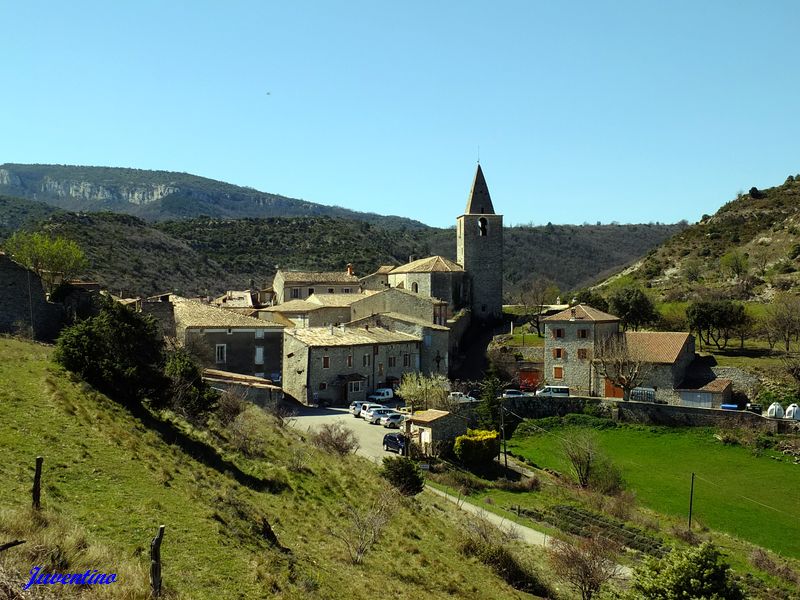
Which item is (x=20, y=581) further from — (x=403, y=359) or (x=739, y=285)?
(x=739, y=285)

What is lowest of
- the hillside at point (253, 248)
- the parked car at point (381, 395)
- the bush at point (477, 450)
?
the bush at point (477, 450)

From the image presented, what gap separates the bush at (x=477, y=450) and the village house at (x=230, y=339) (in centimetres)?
1274

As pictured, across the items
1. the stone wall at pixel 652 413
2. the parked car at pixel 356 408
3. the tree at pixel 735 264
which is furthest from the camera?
the tree at pixel 735 264

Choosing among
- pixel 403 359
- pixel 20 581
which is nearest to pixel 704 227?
pixel 403 359

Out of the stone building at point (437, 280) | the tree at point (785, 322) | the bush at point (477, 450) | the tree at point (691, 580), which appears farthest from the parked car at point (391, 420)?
the tree at point (785, 322)

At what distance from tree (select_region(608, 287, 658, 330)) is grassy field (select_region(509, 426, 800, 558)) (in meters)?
14.3

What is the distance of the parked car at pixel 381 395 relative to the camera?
136ft

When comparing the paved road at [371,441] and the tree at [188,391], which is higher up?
the tree at [188,391]

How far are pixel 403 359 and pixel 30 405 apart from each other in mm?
30848

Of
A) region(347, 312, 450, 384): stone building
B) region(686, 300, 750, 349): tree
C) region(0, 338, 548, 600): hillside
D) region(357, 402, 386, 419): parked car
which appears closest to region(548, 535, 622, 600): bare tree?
region(0, 338, 548, 600): hillside

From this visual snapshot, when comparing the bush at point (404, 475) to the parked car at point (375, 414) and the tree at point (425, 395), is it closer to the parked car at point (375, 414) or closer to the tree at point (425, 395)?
the parked car at point (375, 414)

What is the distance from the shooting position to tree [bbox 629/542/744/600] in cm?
1472

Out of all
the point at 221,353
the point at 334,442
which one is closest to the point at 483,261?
the point at 221,353

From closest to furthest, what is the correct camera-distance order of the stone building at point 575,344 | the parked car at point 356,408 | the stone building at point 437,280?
the parked car at point 356,408, the stone building at point 575,344, the stone building at point 437,280
